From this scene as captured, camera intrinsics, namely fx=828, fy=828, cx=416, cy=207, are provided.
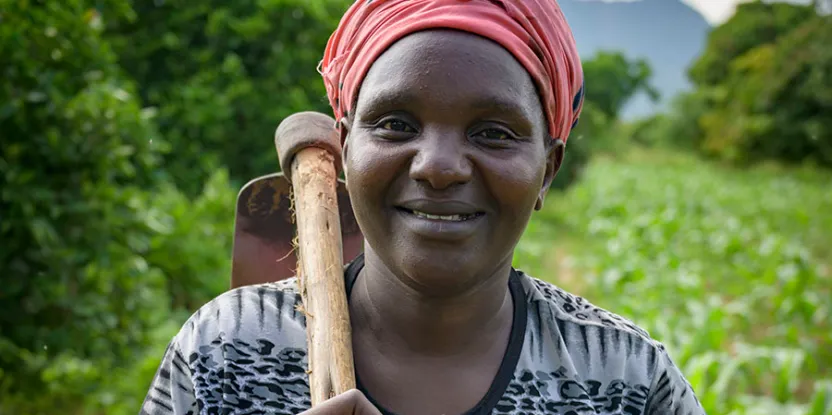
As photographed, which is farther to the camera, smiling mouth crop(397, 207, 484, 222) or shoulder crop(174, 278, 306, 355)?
shoulder crop(174, 278, 306, 355)

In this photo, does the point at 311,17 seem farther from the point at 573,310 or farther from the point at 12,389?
the point at 573,310

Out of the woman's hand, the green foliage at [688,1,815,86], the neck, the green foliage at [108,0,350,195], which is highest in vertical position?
the green foliage at [688,1,815,86]

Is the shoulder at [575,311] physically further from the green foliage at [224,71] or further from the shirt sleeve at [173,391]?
the green foliage at [224,71]

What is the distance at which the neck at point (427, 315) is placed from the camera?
4.84ft

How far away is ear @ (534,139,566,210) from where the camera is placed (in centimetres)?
147

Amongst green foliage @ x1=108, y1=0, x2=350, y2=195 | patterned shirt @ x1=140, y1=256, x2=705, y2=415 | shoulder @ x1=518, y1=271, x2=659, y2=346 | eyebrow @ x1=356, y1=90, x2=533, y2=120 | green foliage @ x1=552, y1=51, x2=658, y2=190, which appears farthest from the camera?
green foliage @ x1=552, y1=51, x2=658, y2=190

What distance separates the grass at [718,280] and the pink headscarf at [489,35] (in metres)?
3.22

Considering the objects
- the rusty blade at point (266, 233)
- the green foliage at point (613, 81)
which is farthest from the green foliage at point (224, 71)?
the green foliage at point (613, 81)

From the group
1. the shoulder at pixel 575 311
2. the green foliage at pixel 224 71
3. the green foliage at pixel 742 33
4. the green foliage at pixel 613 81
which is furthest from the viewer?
the green foliage at pixel 613 81

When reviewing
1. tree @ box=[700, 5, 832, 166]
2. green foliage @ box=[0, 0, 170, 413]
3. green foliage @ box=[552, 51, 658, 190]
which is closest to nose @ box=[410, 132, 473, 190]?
green foliage @ box=[0, 0, 170, 413]

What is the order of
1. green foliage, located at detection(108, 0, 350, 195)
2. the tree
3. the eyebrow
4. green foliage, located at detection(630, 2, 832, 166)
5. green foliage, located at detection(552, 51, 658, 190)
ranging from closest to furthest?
the eyebrow < green foliage, located at detection(108, 0, 350, 195) < the tree < green foliage, located at detection(630, 2, 832, 166) < green foliage, located at detection(552, 51, 658, 190)

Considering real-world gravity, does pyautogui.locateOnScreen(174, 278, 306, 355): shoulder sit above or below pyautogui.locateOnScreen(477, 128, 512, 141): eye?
below

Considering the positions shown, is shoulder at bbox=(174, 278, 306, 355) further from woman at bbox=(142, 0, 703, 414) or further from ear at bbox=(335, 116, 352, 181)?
ear at bbox=(335, 116, 352, 181)

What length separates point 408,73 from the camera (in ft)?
4.30
